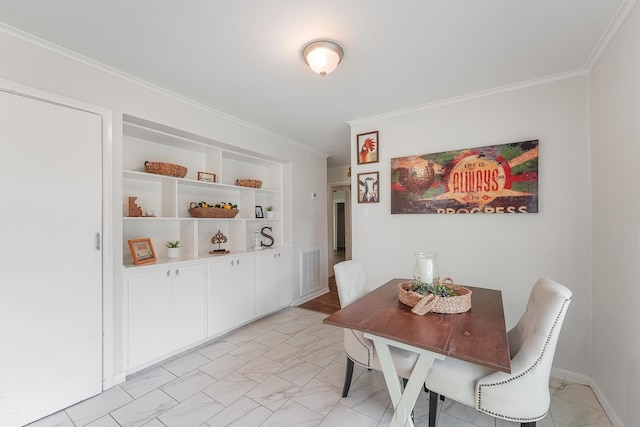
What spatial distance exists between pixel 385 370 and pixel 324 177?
354 cm

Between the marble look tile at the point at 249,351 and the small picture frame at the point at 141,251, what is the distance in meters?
1.18

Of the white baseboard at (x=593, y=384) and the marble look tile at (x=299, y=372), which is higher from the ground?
the white baseboard at (x=593, y=384)

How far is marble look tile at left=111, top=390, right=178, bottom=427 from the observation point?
1664 millimetres

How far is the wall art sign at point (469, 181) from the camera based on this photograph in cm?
221

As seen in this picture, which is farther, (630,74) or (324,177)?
(324,177)

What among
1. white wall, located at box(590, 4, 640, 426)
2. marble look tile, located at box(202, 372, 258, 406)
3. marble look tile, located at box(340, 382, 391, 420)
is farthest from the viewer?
marble look tile, located at box(202, 372, 258, 406)

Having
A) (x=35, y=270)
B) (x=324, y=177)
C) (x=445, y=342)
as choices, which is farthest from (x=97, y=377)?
(x=324, y=177)

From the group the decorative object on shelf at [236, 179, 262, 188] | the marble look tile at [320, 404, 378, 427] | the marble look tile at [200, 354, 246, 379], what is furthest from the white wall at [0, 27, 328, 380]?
the marble look tile at [320, 404, 378, 427]

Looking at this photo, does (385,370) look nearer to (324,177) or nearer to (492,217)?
(492,217)

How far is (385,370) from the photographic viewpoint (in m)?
1.43

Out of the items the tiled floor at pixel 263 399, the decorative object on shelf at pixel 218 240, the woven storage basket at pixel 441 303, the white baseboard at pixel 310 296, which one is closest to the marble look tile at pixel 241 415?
the tiled floor at pixel 263 399

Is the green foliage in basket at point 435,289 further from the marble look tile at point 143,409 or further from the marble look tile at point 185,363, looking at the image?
the marble look tile at point 185,363

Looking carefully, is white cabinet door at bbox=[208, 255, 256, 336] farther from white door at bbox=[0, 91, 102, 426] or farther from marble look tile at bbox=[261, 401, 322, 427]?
marble look tile at bbox=[261, 401, 322, 427]

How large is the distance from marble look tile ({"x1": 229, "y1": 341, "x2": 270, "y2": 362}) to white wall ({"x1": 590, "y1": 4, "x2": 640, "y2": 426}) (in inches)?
99.5
